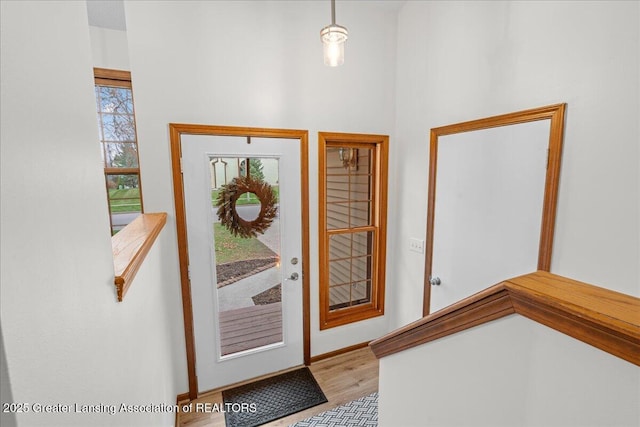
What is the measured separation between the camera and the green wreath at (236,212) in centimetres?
226

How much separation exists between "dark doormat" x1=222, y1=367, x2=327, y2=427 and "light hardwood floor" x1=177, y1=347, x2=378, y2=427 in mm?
47

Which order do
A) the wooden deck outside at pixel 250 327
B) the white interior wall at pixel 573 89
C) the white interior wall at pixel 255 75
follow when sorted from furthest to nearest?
the wooden deck outside at pixel 250 327, the white interior wall at pixel 255 75, the white interior wall at pixel 573 89

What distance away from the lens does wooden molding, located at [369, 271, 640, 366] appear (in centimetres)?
49

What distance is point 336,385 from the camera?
8.02 ft

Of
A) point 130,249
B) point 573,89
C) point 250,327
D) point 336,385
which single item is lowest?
point 336,385

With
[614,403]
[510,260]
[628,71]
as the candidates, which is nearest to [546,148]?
[628,71]

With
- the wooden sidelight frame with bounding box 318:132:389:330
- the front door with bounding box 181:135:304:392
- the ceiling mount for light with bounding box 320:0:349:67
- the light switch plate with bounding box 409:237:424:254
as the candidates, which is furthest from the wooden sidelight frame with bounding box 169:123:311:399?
the light switch plate with bounding box 409:237:424:254

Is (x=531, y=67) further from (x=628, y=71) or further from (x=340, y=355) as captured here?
(x=340, y=355)

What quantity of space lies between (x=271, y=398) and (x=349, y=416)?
24.0 inches

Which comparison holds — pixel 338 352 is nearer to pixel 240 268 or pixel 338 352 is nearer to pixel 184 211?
pixel 240 268

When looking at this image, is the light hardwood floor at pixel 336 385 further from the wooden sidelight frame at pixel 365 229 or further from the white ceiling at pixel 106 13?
the white ceiling at pixel 106 13

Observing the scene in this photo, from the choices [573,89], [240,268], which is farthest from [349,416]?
[573,89]

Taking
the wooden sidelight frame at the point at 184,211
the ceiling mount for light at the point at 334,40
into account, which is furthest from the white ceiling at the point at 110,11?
the ceiling mount for light at the point at 334,40

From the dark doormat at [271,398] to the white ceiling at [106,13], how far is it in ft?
9.89
